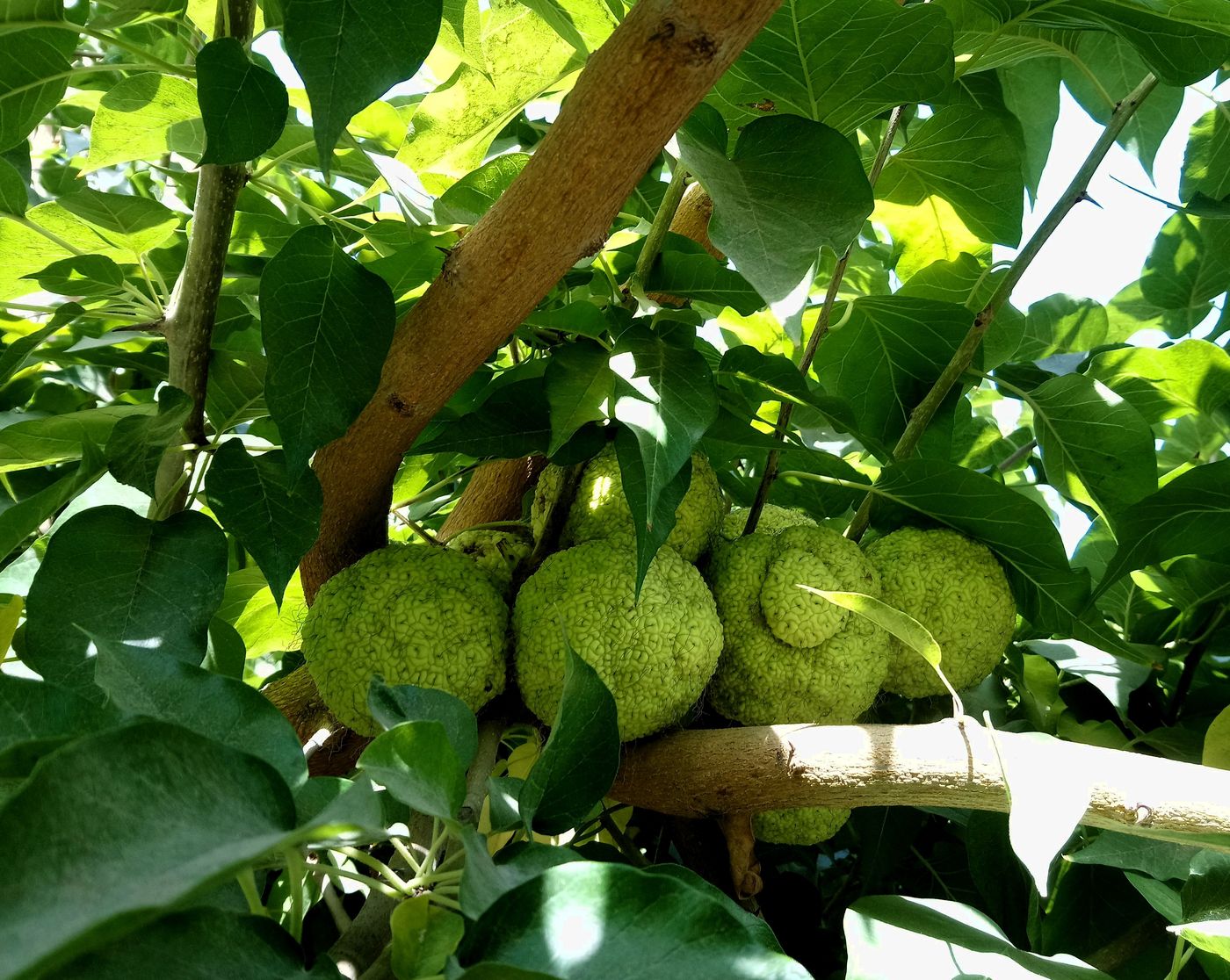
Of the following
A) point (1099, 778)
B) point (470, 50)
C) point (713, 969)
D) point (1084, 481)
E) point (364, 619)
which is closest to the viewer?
point (713, 969)

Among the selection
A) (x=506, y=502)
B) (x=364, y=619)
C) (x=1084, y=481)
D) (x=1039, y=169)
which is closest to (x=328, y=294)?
(x=364, y=619)

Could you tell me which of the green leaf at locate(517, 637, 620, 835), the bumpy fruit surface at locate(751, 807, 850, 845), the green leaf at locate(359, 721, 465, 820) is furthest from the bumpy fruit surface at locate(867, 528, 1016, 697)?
the green leaf at locate(359, 721, 465, 820)

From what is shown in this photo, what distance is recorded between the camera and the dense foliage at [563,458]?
0.39 metres

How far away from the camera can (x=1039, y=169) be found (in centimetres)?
116

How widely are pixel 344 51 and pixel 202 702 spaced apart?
0.95 feet

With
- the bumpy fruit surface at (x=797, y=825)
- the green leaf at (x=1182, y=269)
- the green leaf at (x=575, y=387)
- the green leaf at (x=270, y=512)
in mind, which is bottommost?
the bumpy fruit surface at (x=797, y=825)

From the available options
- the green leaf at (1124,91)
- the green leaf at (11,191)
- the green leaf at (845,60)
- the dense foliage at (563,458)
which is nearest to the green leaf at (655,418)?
the dense foliage at (563,458)

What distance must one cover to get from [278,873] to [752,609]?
0.40m

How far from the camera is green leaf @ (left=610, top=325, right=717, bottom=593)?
0.62 metres

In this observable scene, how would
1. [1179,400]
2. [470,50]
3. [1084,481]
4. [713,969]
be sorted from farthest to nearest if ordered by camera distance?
[1179,400] < [1084,481] < [470,50] < [713,969]

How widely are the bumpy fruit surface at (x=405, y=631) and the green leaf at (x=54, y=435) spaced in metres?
0.21

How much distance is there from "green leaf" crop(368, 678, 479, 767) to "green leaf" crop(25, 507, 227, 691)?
0.18 metres

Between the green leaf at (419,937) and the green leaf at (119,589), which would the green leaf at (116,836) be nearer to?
the green leaf at (419,937)

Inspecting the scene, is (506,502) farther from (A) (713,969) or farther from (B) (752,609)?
(A) (713,969)
